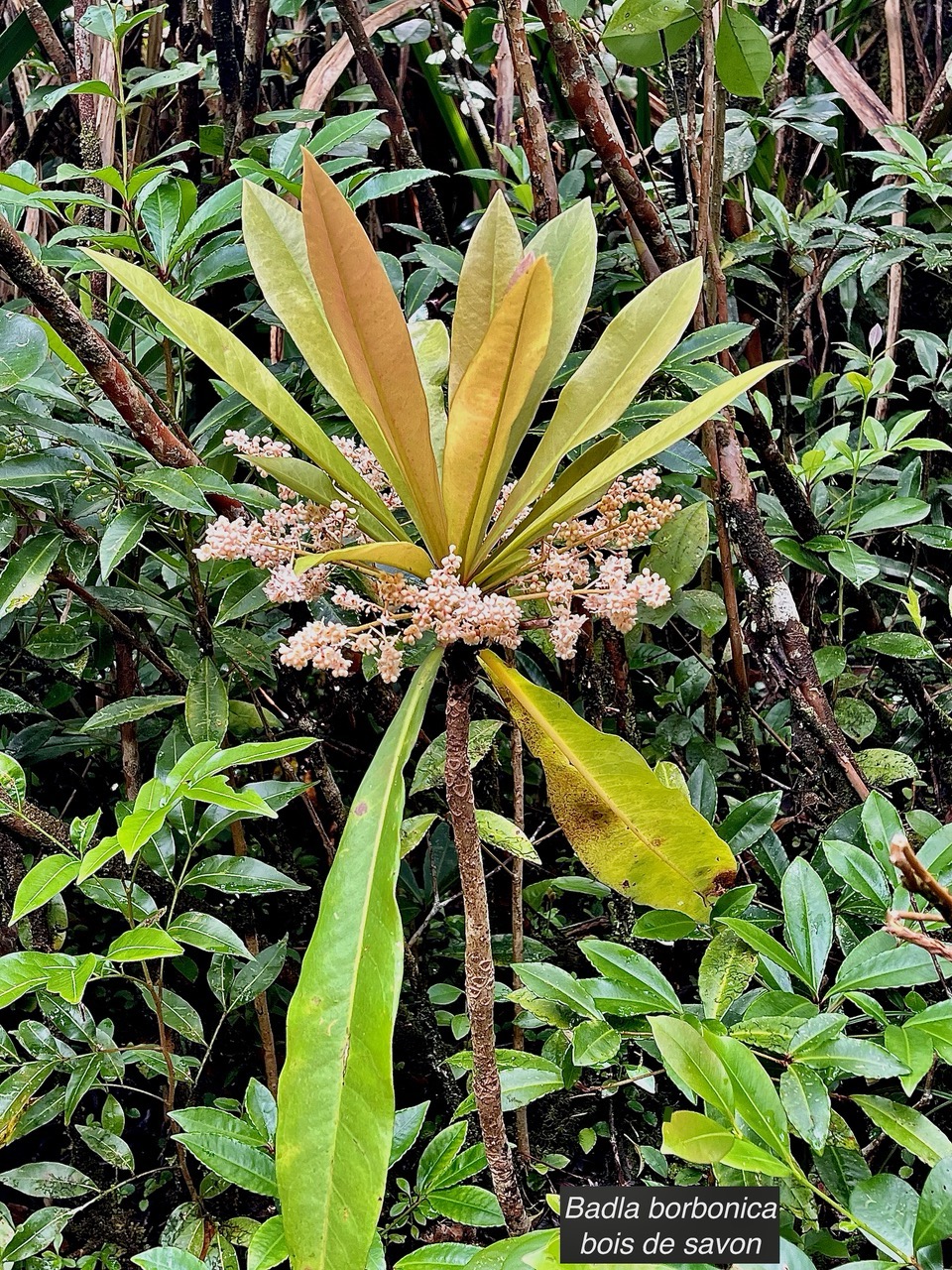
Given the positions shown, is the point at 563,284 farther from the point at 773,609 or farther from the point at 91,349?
the point at 773,609

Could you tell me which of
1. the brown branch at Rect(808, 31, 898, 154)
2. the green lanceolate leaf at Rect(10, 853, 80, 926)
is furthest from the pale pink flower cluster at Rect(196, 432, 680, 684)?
the brown branch at Rect(808, 31, 898, 154)

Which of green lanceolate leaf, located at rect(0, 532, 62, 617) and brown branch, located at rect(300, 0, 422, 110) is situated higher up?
brown branch, located at rect(300, 0, 422, 110)

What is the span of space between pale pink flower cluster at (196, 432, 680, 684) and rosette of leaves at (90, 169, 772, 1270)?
2 cm

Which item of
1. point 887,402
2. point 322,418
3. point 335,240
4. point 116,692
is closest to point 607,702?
point 322,418

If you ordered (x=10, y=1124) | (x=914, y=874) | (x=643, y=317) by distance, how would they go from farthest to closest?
(x=10, y=1124)
(x=643, y=317)
(x=914, y=874)

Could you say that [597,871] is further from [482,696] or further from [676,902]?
[482,696]

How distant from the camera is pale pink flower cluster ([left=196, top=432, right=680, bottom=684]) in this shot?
52 cm

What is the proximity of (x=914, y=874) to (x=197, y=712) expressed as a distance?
639 mm

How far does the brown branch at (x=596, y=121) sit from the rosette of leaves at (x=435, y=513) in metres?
0.32

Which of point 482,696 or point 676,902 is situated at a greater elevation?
point 676,902

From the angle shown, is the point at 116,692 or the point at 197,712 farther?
the point at 116,692

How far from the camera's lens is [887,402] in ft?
5.01

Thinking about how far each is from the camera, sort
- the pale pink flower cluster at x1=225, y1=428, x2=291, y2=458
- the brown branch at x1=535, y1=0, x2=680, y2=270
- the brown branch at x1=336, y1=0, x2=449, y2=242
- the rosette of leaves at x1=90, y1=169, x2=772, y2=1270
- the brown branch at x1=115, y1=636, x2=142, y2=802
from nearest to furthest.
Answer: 1. the rosette of leaves at x1=90, y1=169, x2=772, y2=1270
2. the pale pink flower cluster at x1=225, y1=428, x2=291, y2=458
3. the brown branch at x1=535, y1=0, x2=680, y2=270
4. the brown branch at x1=115, y1=636, x2=142, y2=802
5. the brown branch at x1=336, y1=0, x2=449, y2=242

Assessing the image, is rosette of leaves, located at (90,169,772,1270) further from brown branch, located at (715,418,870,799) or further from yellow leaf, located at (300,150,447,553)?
brown branch, located at (715,418,870,799)
